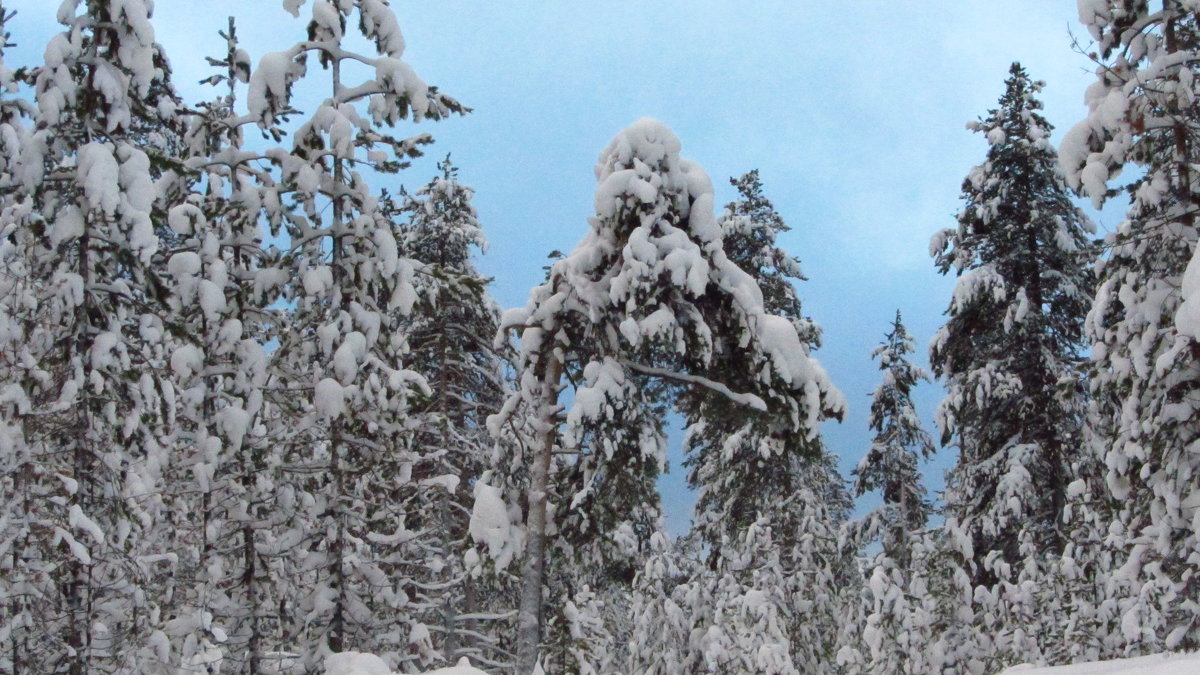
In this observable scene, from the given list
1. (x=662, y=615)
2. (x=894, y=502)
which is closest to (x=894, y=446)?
(x=894, y=502)

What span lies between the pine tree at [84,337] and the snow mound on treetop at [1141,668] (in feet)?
29.4

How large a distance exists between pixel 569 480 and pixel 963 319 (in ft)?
35.6

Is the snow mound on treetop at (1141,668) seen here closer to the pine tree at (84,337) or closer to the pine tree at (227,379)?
the pine tree at (227,379)

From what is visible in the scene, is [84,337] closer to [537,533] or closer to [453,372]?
[537,533]

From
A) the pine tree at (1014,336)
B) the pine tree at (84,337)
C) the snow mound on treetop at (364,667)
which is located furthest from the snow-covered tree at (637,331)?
the pine tree at (1014,336)

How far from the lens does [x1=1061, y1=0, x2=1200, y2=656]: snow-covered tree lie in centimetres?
1059

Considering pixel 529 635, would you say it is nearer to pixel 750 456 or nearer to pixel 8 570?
pixel 8 570

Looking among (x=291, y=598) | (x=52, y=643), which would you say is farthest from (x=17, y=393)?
(x=291, y=598)

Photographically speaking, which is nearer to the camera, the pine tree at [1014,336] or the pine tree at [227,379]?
the pine tree at [227,379]

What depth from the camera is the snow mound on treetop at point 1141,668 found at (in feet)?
21.0

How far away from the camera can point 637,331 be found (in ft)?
31.4

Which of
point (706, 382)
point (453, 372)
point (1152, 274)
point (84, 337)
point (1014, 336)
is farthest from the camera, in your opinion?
point (453, 372)

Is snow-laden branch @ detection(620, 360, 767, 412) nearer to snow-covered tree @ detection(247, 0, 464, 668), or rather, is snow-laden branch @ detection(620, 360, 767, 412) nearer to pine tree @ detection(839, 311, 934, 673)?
snow-covered tree @ detection(247, 0, 464, 668)

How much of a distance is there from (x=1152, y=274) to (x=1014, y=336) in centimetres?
697
